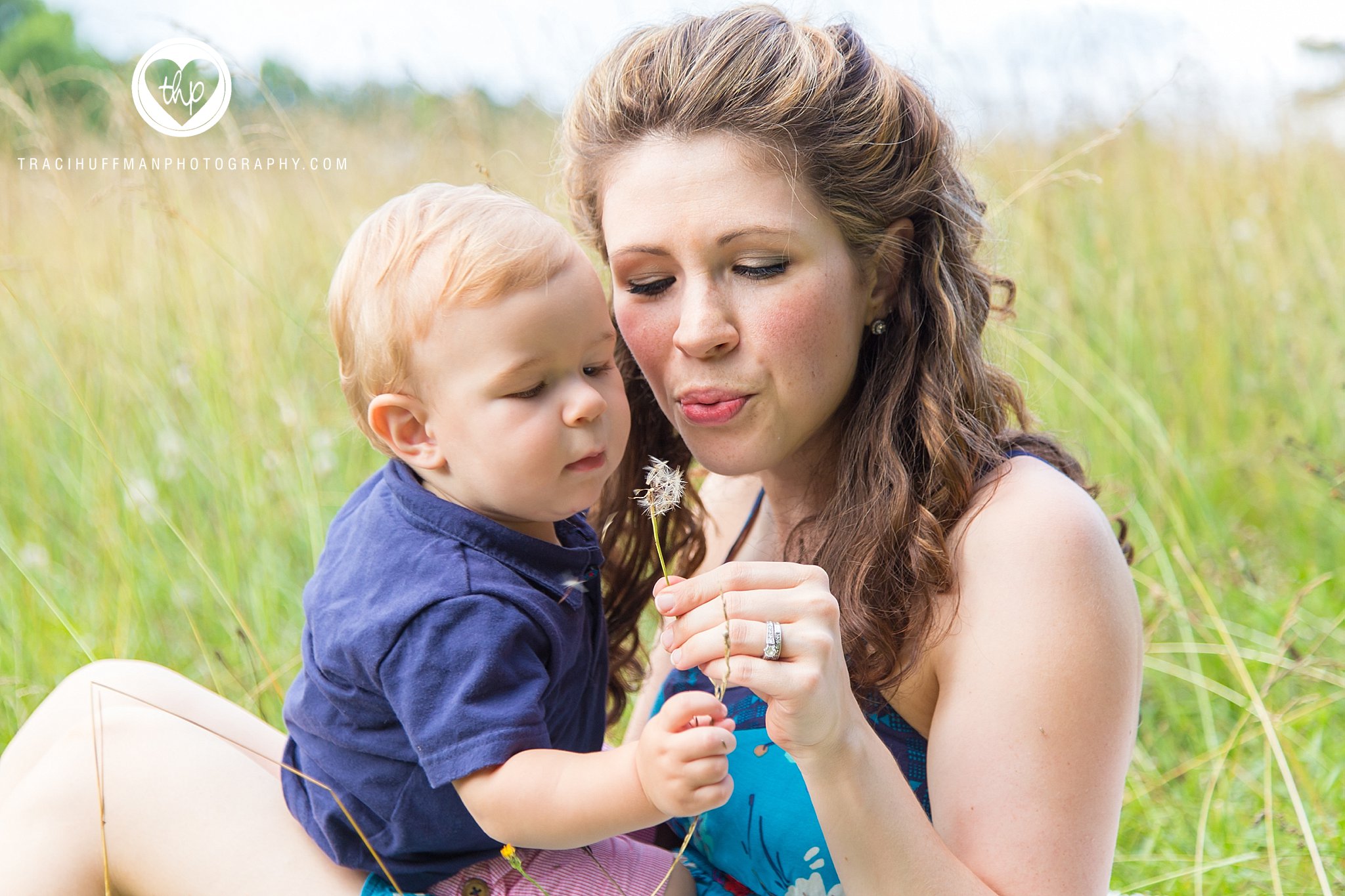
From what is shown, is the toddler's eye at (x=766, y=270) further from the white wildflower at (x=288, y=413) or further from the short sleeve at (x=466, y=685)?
the white wildflower at (x=288, y=413)

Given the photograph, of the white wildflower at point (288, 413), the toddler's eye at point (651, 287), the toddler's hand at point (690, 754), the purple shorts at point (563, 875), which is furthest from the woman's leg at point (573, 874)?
the white wildflower at point (288, 413)

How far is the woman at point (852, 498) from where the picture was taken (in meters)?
1.52

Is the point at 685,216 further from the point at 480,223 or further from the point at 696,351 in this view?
the point at 480,223

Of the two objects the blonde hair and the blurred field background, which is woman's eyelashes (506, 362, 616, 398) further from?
the blurred field background

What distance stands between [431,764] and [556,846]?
19cm

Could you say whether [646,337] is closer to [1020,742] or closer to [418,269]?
[418,269]

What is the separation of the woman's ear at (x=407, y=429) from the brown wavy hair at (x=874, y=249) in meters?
0.58

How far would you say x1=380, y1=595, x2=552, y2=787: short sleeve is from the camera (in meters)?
1.42

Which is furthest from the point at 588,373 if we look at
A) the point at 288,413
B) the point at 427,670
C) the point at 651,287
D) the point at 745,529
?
the point at 288,413

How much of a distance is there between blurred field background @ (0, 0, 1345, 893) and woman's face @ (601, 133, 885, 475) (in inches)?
29.6

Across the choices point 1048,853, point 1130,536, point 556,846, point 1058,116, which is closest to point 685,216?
point 556,846

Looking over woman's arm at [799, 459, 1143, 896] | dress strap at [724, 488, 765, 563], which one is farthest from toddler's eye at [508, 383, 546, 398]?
dress strap at [724, 488, 765, 563]

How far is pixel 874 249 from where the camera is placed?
6.15ft

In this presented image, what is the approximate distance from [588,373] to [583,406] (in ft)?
0.39
